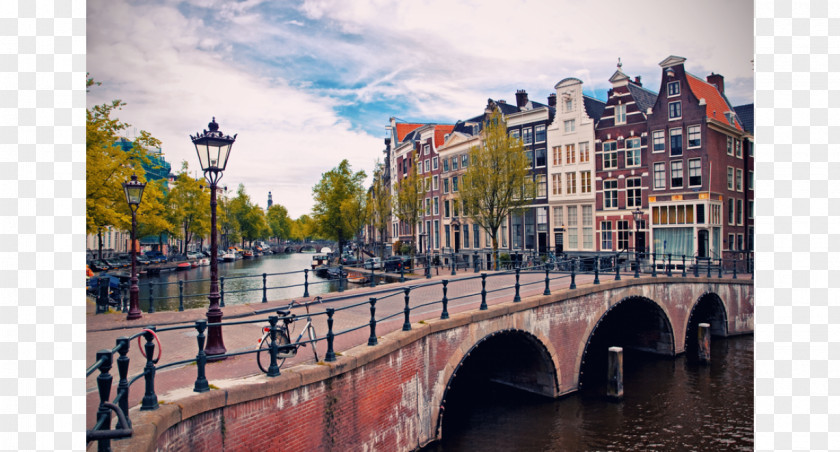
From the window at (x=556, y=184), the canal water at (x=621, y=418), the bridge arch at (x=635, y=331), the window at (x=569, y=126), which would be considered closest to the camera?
the canal water at (x=621, y=418)

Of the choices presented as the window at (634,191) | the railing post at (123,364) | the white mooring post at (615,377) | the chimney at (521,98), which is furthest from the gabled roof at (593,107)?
the railing post at (123,364)

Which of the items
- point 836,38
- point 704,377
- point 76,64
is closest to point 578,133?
point 704,377

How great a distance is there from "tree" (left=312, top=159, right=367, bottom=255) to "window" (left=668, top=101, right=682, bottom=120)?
23.7 m

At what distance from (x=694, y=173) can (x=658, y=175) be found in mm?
1869

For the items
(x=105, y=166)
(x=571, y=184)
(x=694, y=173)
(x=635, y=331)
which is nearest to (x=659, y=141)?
(x=694, y=173)

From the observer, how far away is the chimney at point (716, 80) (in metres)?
30.8

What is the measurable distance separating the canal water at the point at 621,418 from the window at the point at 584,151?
58.8ft

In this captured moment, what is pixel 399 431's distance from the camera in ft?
28.3

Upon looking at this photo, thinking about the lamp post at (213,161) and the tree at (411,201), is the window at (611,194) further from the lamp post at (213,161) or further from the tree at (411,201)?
the lamp post at (213,161)

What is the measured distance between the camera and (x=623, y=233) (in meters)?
30.0

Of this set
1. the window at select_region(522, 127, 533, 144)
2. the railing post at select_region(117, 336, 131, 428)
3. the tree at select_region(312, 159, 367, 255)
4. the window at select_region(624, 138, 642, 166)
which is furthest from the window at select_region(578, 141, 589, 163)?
the railing post at select_region(117, 336, 131, 428)

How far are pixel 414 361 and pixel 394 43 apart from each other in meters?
5.41

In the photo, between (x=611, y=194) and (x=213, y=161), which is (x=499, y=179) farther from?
(x=213, y=161)

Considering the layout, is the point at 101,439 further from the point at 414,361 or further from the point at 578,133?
the point at 578,133
